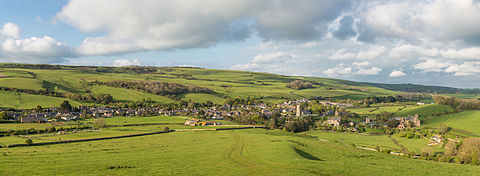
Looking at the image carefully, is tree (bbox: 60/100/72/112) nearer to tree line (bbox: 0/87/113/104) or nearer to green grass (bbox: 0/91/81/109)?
green grass (bbox: 0/91/81/109)

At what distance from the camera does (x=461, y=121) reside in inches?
4250

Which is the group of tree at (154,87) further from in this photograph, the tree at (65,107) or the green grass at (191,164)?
the green grass at (191,164)

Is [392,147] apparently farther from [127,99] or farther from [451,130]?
[127,99]

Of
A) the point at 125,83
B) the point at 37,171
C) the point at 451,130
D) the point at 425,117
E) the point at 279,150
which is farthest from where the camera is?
the point at 125,83

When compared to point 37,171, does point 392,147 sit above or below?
below

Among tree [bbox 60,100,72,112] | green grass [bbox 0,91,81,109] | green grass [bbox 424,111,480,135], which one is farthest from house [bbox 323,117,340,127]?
green grass [bbox 0,91,81,109]

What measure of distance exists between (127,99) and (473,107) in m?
181

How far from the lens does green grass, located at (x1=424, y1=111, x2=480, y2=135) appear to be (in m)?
98.4

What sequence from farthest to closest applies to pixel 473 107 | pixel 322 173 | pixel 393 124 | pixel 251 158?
pixel 473 107, pixel 393 124, pixel 251 158, pixel 322 173

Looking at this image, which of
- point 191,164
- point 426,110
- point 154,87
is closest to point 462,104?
point 426,110

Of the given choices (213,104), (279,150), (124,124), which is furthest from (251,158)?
(213,104)

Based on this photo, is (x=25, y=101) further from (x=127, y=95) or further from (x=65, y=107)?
(x=127, y=95)

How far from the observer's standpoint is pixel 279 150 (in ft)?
148

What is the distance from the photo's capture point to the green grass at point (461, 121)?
98.4 metres
